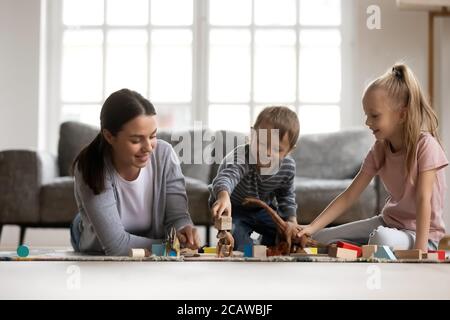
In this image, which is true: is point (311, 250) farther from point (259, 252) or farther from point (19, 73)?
point (19, 73)

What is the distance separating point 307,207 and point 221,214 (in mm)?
1387

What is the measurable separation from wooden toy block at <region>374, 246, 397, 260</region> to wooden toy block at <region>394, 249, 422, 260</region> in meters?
0.03

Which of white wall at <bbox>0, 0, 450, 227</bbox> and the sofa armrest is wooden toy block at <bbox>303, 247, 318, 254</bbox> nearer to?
the sofa armrest

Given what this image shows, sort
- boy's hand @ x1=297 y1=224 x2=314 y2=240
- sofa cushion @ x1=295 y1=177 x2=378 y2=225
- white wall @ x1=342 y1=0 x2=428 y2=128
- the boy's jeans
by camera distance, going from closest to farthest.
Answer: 1. boy's hand @ x1=297 y1=224 x2=314 y2=240
2. the boy's jeans
3. sofa cushion @ x1=295 y1=177 x2=378 y2=225
4. white wall @ x1=342 y1=0 x2=428 y2=128

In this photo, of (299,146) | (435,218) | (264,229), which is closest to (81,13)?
(299,146)

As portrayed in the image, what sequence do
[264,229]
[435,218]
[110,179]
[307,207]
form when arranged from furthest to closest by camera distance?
1. [307,207]
2. [264,229]
3. [435,218]
4. [110,179]

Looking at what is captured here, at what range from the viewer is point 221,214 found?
1546 mm

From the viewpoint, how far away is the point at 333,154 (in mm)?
3324

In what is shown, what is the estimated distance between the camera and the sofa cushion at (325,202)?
287cm

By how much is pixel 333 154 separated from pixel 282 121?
1.50 m

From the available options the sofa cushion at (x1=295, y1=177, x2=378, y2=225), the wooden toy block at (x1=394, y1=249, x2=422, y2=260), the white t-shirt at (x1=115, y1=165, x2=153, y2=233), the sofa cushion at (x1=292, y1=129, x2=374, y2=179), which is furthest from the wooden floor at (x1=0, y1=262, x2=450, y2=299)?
the sofa cushion at (x1=292, y1=129, x2=374, y2=179)

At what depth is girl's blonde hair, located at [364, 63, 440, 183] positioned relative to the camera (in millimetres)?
1775

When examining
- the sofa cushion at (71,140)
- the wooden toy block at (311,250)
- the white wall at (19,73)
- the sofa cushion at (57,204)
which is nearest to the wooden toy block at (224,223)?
the wooden toy block at (311,250)

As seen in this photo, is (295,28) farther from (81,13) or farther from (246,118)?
(81,13)
